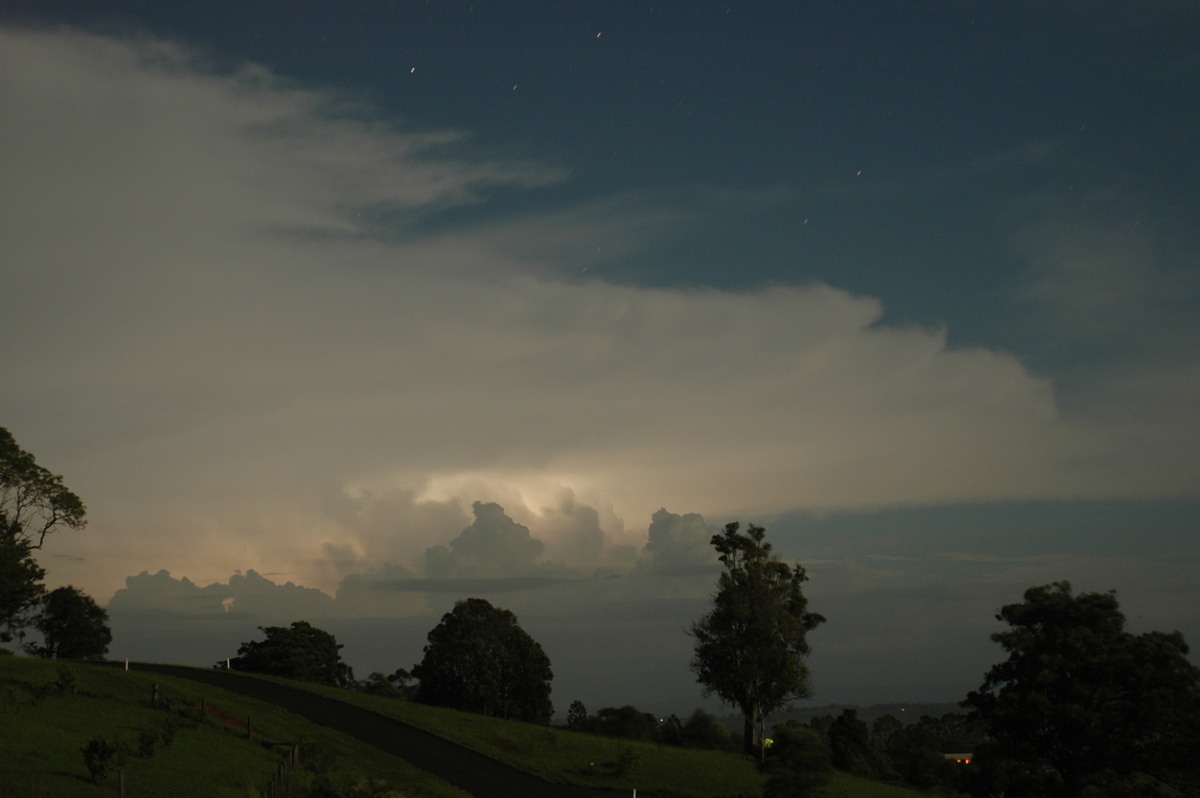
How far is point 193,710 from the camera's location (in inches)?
1665

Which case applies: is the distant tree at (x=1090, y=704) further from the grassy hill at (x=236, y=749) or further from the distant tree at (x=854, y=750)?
the distant tree at (x=854, y=750)

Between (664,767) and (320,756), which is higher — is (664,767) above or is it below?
below

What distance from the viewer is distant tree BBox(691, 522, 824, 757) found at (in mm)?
64750

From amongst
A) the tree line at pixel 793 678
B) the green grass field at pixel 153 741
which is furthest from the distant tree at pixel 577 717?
the green grass field at pixel 153 741

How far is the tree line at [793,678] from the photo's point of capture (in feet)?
137

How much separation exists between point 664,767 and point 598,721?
29840 millimetres

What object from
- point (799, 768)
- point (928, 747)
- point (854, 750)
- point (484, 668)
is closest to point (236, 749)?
point (799, 768)

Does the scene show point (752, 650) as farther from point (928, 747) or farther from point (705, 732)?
point (928, 747)

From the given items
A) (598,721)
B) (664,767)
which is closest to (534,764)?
(664,767)

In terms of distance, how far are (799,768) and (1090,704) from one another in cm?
1419

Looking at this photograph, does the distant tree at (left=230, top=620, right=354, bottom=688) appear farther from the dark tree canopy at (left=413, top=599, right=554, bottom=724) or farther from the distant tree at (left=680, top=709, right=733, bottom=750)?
the distant tree at (left=680, top=709, right=733, bottom=750)

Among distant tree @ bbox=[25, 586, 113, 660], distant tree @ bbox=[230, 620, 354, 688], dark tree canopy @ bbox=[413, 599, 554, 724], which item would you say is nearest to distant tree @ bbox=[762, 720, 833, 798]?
dark tree canopy @ bbox=[413, 599, 554, 724]

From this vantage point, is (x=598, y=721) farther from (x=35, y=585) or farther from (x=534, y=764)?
(x=35, y=585)

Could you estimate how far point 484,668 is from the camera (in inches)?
3182
